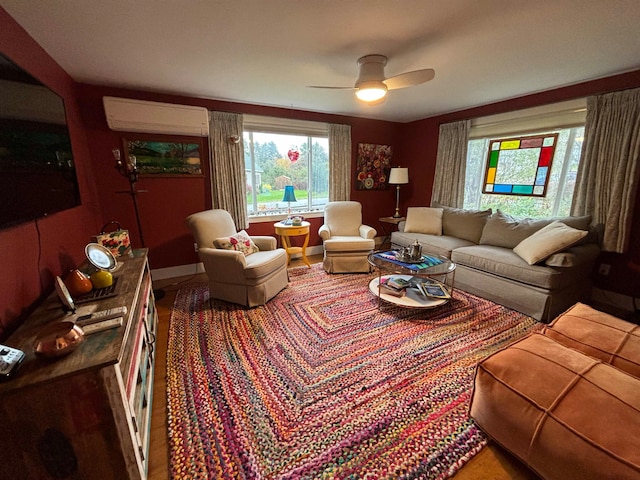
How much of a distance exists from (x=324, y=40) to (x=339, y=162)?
2.42 m

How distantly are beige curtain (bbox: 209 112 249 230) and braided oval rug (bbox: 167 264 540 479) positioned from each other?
145 cm

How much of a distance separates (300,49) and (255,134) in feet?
6.11

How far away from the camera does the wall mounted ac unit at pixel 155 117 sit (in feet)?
9.06

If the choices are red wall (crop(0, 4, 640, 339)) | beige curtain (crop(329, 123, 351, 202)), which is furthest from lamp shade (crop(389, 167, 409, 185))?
beige curtain (crop(329, 123, 351, 202))

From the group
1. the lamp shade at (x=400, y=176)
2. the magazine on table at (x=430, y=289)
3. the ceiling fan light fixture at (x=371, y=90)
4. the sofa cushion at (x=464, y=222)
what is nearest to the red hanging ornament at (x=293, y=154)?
the lamp shade at (x=400, y=176)

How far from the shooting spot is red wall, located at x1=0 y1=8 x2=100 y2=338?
1.24 meters

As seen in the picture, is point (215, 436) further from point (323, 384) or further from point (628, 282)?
point (628, 282)

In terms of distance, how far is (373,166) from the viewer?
4.71 m

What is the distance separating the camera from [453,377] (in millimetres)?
1712

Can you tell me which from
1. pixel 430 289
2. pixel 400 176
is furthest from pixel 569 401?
pixel 400 176

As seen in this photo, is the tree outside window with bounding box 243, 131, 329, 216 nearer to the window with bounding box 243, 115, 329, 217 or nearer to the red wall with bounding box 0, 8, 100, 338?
the window with bounding box 243, 115, 329, 217

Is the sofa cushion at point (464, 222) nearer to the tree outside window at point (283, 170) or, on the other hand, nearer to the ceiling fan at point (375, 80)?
the tree outside window at point (283, 170)

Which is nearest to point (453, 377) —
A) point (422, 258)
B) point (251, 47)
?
point (422, 258)

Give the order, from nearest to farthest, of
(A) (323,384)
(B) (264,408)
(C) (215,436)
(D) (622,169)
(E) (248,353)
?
(C) (215,436) → (B) (264,408) → (A) (323,384) → (E) (248,353) → (D) (622,169)
